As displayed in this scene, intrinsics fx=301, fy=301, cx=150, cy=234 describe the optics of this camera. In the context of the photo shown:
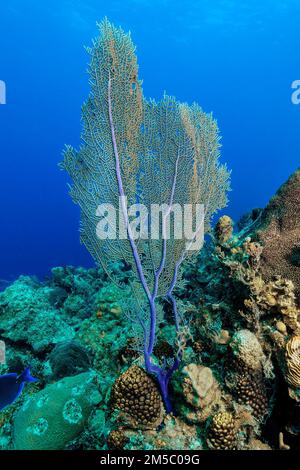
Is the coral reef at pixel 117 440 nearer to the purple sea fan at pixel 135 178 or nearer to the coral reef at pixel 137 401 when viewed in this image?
the coral reef at pixel 137 401

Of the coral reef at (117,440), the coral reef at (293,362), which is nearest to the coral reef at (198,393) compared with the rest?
the coral reef at (117,440)

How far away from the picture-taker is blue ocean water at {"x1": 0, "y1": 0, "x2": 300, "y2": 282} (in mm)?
48781

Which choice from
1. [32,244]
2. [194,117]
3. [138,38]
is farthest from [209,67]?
[194,117]

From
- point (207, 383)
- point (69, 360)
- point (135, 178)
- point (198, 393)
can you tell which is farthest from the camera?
point (69, 360)

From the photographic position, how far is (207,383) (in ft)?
10.2

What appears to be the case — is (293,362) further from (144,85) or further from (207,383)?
(144,85)

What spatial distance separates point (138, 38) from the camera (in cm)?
6291

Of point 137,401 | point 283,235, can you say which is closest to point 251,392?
point 137,401

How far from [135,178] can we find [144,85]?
98041mm

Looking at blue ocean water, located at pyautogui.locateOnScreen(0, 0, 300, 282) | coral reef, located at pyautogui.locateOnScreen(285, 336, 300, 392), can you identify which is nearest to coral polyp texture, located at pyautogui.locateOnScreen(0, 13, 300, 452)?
coral reef, located at pyautogui.locateOnScreen(285, 336, 300, 392)

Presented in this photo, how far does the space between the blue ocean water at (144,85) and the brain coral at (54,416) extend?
28.7m

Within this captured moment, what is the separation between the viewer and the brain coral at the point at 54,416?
3510mm

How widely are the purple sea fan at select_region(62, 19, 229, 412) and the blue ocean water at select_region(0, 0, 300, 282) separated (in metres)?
28.0

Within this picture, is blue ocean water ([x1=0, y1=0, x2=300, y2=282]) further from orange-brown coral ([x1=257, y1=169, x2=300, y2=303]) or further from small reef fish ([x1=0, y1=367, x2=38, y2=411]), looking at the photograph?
small reef fish ([x1=0, y1=367, x2=38, y2=411])
